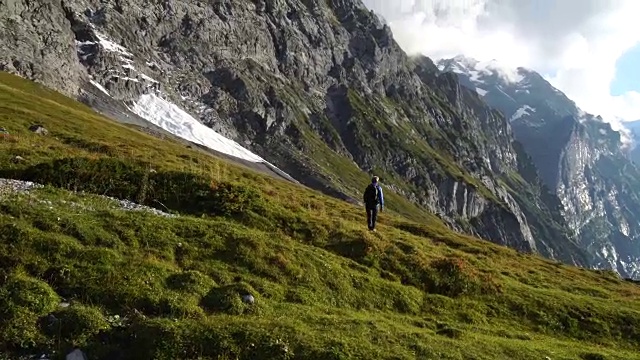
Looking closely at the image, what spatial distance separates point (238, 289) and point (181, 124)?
17138cm

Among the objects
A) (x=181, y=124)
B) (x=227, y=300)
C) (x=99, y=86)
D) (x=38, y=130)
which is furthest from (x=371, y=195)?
(x=99, y=86)

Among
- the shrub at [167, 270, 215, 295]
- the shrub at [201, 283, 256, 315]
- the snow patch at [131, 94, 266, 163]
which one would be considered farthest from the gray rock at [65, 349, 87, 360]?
the snow patch at [131, 94, 266, 163]

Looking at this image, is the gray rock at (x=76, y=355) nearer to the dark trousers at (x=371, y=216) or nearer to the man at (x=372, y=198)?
the man at (x=372, y=198)

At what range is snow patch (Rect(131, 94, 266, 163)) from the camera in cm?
17575

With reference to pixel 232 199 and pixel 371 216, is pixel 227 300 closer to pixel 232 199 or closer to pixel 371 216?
pixel 232 199

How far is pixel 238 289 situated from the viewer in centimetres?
1852

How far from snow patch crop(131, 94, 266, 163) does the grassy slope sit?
473 feet

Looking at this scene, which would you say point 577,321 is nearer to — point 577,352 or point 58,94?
point 577,352

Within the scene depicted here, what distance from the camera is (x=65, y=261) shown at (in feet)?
56.8

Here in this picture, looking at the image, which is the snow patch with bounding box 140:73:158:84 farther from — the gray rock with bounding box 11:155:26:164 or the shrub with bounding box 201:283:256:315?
the shrub with bounding box 201:283:256:315

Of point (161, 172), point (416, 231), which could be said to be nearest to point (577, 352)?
point (161, 172)

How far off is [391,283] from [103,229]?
12.3 meters

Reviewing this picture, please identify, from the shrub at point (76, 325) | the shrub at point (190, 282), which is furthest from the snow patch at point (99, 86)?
the shrub at point (76, 325)

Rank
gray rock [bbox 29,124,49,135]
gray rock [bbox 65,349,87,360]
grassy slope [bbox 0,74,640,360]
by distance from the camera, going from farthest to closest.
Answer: gray rock [bbox 29,124,49,135]
grassy slope [bbox 0,74,640,360]
gray rock [bbox 65,349,87,360]
